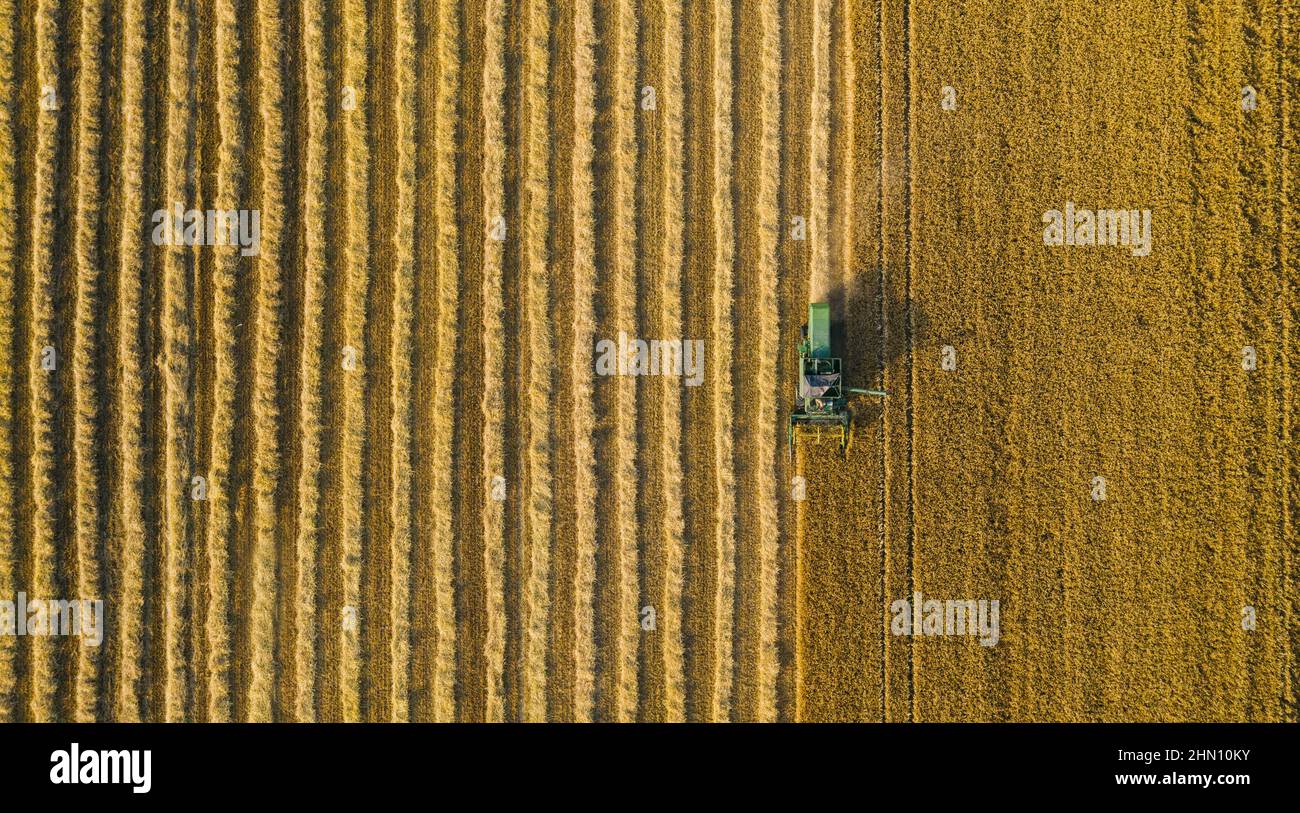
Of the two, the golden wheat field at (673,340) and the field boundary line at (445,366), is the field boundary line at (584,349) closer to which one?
the golden wheat field at (673,340)

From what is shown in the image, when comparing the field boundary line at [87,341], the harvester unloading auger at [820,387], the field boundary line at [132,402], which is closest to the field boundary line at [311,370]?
the field boundary line at [132,402]

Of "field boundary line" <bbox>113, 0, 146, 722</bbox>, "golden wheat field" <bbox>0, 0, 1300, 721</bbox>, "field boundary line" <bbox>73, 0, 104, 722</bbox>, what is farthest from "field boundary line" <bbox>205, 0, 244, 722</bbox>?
"field boundary line" <bbox>73, 0, 104, 722</bbox>

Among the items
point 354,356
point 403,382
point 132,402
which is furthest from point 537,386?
point 132,402

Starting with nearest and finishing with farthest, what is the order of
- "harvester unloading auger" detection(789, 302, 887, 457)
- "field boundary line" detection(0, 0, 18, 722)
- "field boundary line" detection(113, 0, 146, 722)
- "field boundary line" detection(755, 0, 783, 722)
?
"harvester unloading auger" detection(789, 302, 887, 457) < "field boundary line" detection(0, 0, 18, 722) < "field boundary line" detection(113, 0, 146, 722) < "field boundary line" detection(755, 0, 783, 722)

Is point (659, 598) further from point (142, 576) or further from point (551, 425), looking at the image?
point (142, 576)

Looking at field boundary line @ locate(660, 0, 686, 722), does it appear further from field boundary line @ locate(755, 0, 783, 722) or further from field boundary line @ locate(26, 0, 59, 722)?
field boundary line @ locate(26, 0, 59, 722)

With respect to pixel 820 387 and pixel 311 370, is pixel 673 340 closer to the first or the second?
pixel 820 387
